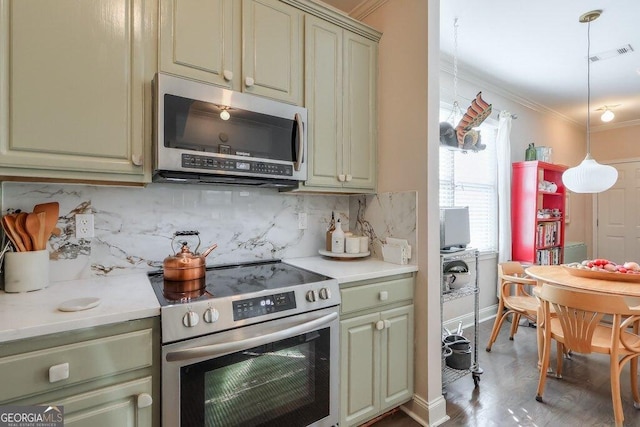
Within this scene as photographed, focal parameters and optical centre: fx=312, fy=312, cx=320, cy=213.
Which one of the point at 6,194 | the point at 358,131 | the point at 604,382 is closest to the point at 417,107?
the point at 358,131

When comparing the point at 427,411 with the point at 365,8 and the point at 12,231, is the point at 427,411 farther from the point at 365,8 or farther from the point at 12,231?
the point at 365,8

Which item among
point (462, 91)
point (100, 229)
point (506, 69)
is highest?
point (506, 69)

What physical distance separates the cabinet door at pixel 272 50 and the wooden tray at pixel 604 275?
2.57 meters

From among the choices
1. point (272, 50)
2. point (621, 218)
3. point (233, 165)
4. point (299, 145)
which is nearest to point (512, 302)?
point (299, 145)

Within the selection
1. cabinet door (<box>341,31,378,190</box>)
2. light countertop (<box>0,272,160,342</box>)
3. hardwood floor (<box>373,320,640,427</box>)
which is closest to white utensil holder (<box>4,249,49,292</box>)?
light countertop (<box>0,272,160,342</box>)

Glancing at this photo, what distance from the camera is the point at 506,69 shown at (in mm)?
3350

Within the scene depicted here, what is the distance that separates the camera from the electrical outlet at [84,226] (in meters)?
1.56

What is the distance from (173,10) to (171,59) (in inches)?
9.1

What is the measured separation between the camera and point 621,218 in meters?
5.19

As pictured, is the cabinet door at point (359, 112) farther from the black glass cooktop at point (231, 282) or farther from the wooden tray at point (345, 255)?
the black glass cooktop at point (231, 282)

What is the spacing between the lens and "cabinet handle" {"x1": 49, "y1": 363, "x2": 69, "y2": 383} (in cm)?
97

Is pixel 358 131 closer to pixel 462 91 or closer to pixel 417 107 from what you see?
pixel 417 107

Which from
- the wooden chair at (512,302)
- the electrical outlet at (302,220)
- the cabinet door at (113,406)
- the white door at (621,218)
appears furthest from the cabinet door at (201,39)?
the white door at (621,218)

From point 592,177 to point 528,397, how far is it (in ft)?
6.80
